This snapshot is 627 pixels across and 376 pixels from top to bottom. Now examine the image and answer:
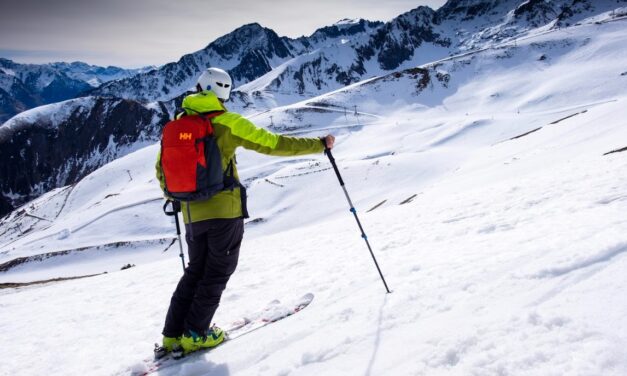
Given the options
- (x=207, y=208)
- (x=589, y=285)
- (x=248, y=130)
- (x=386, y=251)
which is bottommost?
(x=386, y=251)

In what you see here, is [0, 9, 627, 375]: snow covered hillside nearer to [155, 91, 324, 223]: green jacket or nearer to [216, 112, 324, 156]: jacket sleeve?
[155, 91, 324, 223]: green jacket

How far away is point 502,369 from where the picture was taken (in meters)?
3.05

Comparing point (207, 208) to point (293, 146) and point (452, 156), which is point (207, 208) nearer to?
point (293, 146)

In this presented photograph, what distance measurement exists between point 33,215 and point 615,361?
160771 mm

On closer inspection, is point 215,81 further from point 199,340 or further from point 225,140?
point 199,340

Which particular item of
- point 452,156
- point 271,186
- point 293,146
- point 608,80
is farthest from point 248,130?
point 608,80

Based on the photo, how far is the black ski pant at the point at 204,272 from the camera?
4.77m

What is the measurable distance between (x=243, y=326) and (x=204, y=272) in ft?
4.45

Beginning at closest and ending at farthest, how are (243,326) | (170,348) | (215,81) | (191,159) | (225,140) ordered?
(191,159) → (225,140) → (215,81) → (170,348) → (243,326)

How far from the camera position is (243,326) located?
5828mm

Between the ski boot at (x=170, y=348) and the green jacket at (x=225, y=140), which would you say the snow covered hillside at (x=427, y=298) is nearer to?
the ski boot at (x=170, y=348)

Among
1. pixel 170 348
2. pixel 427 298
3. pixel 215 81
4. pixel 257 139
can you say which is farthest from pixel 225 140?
pixel 427 298

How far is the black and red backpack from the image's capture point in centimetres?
446

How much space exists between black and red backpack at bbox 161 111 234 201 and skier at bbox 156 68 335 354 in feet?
0.46
